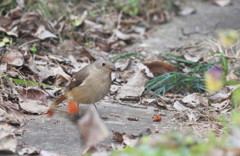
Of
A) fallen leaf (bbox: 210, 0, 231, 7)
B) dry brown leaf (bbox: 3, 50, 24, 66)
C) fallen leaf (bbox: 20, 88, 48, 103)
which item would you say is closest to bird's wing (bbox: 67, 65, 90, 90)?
fallen leaf (bbox: 20, 88, 48, 103)

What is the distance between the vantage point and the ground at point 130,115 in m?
4.01

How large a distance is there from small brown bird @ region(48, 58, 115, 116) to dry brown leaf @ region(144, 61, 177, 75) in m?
1.41

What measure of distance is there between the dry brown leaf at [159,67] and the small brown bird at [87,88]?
1.41 metres

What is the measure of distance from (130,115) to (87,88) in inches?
21.1

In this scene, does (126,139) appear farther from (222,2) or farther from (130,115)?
(222,2)

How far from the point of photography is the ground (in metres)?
4.01

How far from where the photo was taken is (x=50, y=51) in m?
7.05

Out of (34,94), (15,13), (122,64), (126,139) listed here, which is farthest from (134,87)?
(15,13)

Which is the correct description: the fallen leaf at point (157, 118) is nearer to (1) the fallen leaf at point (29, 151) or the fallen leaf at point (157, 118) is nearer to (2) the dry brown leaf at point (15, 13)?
(1) the fallen leaf at point (29, 151)

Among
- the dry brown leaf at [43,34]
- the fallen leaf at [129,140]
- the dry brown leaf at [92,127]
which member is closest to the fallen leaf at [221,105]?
the fallen leaf at [129,140]

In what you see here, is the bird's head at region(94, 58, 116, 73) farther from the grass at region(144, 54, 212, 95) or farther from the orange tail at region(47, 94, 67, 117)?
the grass at region(144, 54, 212, 95)

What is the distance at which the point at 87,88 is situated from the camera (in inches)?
201

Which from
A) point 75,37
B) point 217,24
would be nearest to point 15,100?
point 75,37

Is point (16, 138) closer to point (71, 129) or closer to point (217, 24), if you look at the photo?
point (71, 129)
